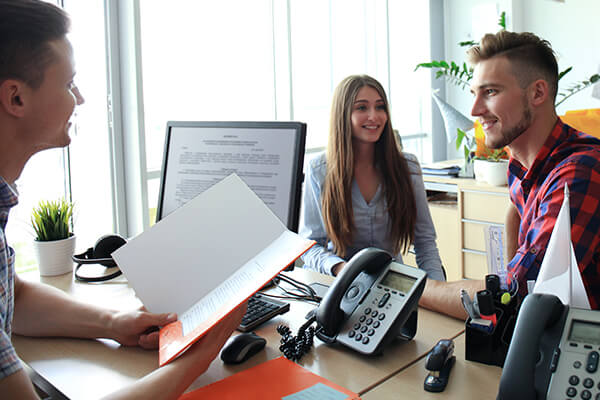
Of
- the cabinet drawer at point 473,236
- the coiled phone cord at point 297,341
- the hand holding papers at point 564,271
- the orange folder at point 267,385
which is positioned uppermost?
the hand holding papers at point 564,271

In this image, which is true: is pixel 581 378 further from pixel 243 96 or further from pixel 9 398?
pixel 243 96

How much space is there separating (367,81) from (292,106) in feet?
4.22

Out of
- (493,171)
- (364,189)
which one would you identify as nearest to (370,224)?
(364,189)

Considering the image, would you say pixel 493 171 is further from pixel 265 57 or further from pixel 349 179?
pixel 265 57

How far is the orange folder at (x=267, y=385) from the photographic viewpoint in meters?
0.85

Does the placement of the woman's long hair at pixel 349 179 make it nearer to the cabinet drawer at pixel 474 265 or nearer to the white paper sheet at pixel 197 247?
the white paper sheet at pixel 197 247

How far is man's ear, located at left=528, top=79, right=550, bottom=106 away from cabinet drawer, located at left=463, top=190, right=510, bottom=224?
1.32 meters

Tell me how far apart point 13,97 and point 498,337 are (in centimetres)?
96

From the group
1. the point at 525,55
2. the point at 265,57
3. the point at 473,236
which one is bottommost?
the point at 473,236

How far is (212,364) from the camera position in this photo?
3.23 ft

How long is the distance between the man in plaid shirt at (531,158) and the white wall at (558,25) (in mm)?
2673

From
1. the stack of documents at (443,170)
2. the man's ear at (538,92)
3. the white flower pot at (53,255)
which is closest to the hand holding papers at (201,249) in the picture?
the white flower pot at (53,255)

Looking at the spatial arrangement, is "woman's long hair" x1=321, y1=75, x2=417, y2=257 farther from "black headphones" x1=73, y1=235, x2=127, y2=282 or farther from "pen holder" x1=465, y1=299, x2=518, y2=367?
"pen holder" x1=465, y1=299, x2=518, y2=367

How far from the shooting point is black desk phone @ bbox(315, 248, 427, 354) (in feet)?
3.22
